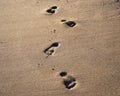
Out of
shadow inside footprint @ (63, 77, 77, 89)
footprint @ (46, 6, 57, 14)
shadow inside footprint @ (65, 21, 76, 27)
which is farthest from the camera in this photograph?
footprint @ (46, 6, 57, 14)

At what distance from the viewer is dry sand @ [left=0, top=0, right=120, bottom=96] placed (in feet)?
10.1

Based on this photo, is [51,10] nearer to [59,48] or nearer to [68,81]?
[59,48]

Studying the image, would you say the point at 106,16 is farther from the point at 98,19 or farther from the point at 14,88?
the point at 14,88

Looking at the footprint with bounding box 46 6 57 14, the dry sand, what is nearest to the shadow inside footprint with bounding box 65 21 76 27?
the dry sand

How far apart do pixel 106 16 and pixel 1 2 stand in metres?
1.60

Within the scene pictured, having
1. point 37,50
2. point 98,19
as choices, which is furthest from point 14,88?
point 98,19

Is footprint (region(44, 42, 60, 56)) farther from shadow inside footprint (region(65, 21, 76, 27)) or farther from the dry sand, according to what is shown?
shadow inside footprint (region(65, 21, 76, 27))

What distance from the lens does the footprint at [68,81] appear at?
308cm

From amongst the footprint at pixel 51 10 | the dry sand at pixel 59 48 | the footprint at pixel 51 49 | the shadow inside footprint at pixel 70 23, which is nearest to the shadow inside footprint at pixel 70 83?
the dry sand at pixel 59 48

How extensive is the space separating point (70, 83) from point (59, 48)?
0.57m

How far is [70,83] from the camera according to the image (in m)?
3.10

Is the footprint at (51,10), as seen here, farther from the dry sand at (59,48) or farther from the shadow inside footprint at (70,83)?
the shadow inside footprint at (70,83)

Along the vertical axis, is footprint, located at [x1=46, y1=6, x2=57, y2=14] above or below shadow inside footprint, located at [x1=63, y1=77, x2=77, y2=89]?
above

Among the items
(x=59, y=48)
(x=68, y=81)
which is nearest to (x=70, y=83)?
(x=68, y=81)
